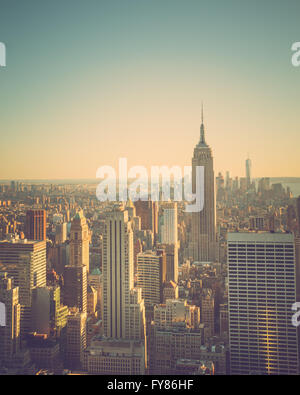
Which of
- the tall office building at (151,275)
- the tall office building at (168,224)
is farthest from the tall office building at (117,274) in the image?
the tall office building at (168,224)

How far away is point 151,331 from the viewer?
3902 millimetres

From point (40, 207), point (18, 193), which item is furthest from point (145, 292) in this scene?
point (18, 193)

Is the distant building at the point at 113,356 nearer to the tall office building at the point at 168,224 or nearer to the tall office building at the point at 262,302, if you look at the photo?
the tall office building at the point at 262,302

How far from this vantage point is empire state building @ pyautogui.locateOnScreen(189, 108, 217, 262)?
11.9 feet

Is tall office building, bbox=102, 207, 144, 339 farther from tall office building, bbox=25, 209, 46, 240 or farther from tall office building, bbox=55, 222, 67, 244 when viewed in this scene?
tall office building, bbox=25, 209, 46, 240

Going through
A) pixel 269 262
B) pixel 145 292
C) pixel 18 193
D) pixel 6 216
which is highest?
pixel 18 193

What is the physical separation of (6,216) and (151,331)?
2.00m

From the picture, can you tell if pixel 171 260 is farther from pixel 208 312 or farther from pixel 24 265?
pixel 24 265

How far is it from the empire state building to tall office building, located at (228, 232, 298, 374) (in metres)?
0.24

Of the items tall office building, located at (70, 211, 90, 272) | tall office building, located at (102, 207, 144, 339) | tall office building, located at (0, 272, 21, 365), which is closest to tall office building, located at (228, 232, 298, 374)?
tall office building, located at (102, 207, 144, 339)

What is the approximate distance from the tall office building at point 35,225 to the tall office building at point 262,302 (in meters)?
2.12

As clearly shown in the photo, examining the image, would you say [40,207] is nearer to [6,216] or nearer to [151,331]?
[6,216]

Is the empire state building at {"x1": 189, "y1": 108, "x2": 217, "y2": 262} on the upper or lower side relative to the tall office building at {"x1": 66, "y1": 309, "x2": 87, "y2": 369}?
upper

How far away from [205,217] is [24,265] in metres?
2.13
